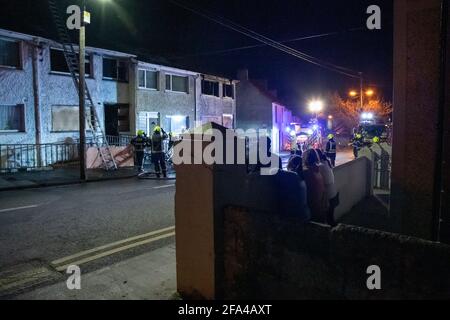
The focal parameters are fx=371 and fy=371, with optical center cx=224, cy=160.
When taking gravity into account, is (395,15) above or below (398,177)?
above

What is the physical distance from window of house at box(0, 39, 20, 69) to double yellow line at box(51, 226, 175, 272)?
14.5m

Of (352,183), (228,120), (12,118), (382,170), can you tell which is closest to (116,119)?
(12,118)

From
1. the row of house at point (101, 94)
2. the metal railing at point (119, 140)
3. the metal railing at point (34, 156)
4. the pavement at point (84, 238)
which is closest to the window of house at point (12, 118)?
the row of house at point (101, 94)

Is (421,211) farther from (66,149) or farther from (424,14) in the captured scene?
(66,149)

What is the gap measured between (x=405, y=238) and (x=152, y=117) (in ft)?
74.5

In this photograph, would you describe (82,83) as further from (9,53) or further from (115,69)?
(115,69)

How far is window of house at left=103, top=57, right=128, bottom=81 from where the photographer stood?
21547mm

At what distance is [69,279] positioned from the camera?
4609mm

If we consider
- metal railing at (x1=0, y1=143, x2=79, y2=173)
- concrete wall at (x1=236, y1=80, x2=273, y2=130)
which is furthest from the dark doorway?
concrete wall at (x1=236, y1=80, x2=273, y2=130)

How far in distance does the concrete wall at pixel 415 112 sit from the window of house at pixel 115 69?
19.7 meters

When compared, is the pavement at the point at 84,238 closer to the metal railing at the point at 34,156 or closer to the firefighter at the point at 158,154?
the firefighter at the point at 158,154

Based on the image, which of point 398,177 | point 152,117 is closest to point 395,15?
point 398,177

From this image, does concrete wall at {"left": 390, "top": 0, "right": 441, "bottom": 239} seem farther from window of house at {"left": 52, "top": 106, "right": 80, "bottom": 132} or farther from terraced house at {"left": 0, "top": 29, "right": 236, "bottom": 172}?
window of house at {"left": 52, "top": 106, "right": 80, "bottom": 132}
